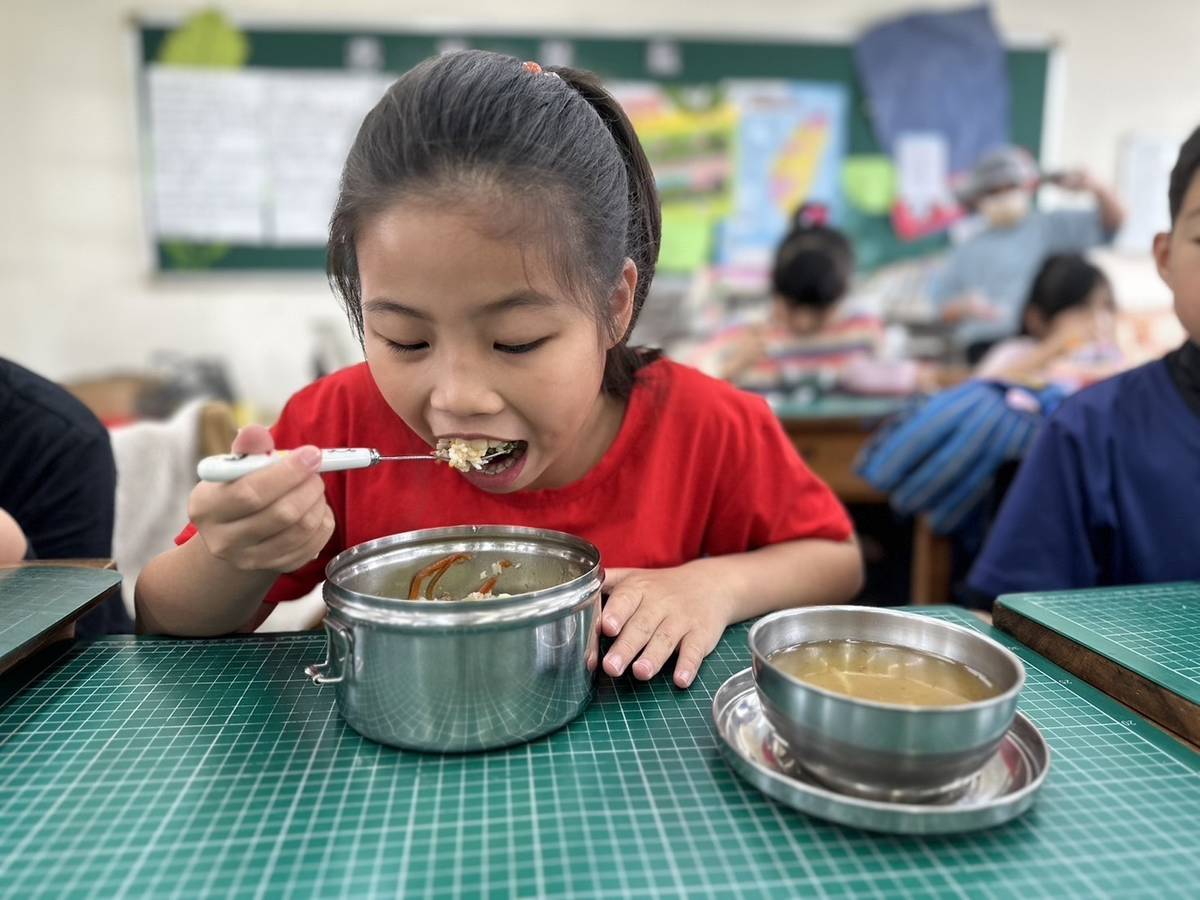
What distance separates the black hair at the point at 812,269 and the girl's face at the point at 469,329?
3.01 meters

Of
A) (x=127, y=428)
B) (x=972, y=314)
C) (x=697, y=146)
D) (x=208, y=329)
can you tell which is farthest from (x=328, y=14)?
(x=972, y=314)

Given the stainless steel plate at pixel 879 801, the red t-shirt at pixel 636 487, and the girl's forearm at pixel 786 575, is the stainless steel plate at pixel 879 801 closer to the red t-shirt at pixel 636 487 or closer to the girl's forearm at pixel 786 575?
the girl's forearm at pixel 786 575

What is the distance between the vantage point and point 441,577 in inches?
37.4

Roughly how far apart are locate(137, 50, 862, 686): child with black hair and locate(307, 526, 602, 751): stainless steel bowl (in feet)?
0.38

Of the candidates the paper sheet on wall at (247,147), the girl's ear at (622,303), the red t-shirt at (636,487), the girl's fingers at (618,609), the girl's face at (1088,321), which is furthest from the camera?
the paper sheet on wall at (247,147)

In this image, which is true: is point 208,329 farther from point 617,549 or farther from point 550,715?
point 550,715

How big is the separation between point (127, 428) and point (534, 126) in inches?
53.5

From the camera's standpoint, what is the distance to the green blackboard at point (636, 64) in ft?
14.0

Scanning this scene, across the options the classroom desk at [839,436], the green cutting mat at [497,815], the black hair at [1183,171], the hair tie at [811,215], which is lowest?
the classroom desk at [839,436]

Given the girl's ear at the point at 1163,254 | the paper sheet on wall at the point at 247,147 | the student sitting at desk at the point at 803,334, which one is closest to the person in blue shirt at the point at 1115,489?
the girl's ear at the point at 1163,254

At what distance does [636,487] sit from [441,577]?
0.40 meters

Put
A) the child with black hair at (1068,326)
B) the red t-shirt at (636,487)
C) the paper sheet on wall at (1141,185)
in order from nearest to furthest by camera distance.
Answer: the red t-shirt at (636,487) → the child with black hair at (1068,326) → the paper sheet on wall at (1141,185)

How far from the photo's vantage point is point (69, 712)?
83 cm

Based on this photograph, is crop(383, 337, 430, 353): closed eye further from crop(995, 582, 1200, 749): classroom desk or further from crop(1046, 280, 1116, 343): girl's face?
crop(1046, 280, 1116, 343): girl's face
